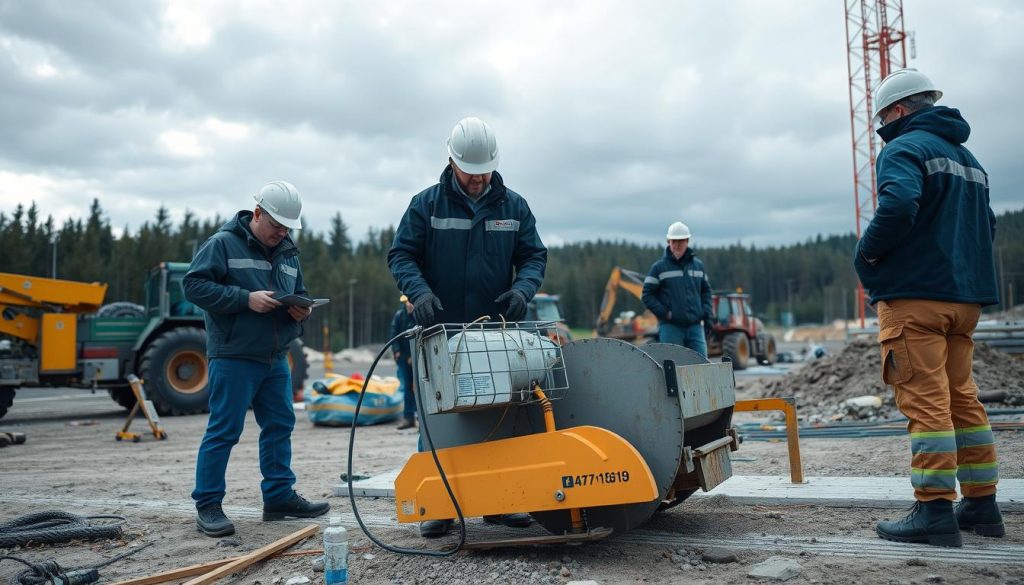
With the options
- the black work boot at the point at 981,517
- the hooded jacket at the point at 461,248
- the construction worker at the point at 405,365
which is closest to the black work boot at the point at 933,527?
the black work boot at the point at 981,517

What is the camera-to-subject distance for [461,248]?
3.80 meters

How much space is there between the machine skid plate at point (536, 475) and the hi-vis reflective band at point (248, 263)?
1594 millimetres

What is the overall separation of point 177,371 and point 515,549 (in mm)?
9881

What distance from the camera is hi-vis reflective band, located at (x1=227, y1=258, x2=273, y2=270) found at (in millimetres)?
4188

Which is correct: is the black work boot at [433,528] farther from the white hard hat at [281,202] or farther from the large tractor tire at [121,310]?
the large tractor tire at [121,310]

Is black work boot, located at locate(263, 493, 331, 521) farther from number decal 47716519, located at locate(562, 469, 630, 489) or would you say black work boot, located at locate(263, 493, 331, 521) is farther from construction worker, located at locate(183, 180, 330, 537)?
number decal 47716519, located at locate(562, 469, 630, 489)

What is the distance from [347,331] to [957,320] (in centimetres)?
7299

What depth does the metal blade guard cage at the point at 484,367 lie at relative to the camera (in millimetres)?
3047

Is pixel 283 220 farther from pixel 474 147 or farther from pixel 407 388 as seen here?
pixel 407 388

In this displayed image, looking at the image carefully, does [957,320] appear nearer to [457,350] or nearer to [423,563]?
[457,350]

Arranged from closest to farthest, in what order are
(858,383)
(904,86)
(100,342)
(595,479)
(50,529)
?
Result: (595,479) < (904,86) < (50,529) < (858,383) < (100,342)

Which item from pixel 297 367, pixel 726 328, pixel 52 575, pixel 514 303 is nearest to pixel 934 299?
pixel 514 303

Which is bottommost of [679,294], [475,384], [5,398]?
[5,398]

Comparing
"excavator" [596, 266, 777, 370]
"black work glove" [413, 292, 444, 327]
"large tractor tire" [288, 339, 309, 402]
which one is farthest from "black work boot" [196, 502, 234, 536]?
"excavator" [596, 266, 777, 370]
